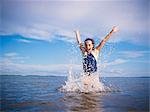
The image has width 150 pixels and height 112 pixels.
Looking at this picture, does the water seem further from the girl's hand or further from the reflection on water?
the girl's hand

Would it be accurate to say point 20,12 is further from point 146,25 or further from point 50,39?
point 146,25

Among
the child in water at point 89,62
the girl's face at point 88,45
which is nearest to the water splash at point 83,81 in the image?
the child in water at point 89,62

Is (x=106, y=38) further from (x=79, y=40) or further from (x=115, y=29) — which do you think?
(x=79, y=40)

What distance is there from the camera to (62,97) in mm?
2285

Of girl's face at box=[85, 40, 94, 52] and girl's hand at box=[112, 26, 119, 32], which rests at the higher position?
girl's hand at box=[112, 26, 119, 32]

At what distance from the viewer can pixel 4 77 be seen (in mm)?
2354

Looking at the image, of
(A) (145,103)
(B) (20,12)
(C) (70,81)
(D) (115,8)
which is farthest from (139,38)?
(B) (20,12)

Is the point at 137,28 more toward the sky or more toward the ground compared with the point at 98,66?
more toward the sky

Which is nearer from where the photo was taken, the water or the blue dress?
the water

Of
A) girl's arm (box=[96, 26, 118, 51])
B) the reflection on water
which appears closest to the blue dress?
girl's arm (box=[96, 26, 118, 51])

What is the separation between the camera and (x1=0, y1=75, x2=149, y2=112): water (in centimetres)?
211

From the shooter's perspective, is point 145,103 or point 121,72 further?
point 121,72

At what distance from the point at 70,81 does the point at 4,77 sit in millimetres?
606

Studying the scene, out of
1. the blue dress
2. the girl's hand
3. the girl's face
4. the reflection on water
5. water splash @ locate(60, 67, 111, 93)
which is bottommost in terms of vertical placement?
the reflection on water
